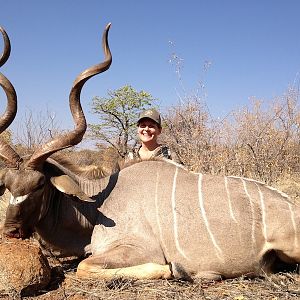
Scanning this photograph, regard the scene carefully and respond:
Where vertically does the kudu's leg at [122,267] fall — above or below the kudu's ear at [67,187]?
below

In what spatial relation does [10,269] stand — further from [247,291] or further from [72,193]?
[247,291]

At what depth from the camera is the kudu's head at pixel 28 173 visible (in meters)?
2.60

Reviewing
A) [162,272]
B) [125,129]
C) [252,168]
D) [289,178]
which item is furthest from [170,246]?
[125,129]

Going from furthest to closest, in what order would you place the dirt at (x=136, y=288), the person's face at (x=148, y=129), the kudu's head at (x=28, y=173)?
the person's face at (x=148, y=129) → the kudu's head at (x=28, y=173) → the dirt at (x=136, y=288)

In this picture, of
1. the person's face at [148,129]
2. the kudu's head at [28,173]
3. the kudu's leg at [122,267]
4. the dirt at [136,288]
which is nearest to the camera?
the dirt at [136,288]

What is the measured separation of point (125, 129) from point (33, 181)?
15.7 metres

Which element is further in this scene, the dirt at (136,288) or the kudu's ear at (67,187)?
the kudu's ear at (67,187)

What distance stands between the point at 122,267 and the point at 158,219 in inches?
14.7

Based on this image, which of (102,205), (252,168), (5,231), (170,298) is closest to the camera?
(170,298)

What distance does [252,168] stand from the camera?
6.22 metres

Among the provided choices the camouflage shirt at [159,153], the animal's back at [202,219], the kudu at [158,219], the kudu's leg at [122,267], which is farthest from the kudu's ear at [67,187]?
the camouflage shirt at [159,153]

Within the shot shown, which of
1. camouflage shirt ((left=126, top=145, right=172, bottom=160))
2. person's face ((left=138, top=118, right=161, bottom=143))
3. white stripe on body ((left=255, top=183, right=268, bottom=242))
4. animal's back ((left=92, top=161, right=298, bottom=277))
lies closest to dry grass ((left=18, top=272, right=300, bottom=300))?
animal's back ((left=92, top=161, right=298, bottom=277))

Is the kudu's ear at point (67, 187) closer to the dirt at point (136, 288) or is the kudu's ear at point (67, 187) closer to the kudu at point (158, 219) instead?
the kudu at point (158, 219)

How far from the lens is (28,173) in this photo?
2646 millimetres
